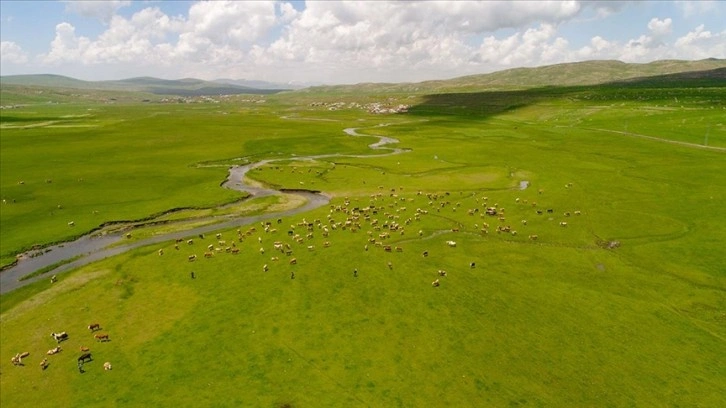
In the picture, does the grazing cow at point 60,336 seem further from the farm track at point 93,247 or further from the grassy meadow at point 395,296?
the farm track at point 93,247

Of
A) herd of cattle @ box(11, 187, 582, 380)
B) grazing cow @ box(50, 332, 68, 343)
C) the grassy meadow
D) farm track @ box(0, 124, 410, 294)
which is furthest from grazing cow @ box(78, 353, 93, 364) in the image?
farm track @ box(0, 124, 410, 294)

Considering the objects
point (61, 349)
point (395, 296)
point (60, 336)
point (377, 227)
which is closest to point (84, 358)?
point (61, 349)

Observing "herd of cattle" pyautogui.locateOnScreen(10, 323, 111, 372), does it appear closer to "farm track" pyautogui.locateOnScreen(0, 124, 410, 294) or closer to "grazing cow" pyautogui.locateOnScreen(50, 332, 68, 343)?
"grazing cow" pyautogui.locateOnScreen(50, 332, 68, 343)

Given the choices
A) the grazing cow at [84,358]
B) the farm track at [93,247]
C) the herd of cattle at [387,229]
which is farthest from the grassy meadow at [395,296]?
the farm track at [93,247]

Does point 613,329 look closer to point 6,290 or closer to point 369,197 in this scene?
point 369,197

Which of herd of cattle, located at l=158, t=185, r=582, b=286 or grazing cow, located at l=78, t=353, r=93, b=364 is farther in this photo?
herd of cattle, located at l=158, t=185, r=582, b=286

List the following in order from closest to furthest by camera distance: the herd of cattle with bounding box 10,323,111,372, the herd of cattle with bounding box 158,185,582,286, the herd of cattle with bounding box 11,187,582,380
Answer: the herd of cattle with bounding box 10,323,111,372, the herd of cattle with bounding box 11,187,582,380, the herd of cattle with bounding box 158,185,582,286
